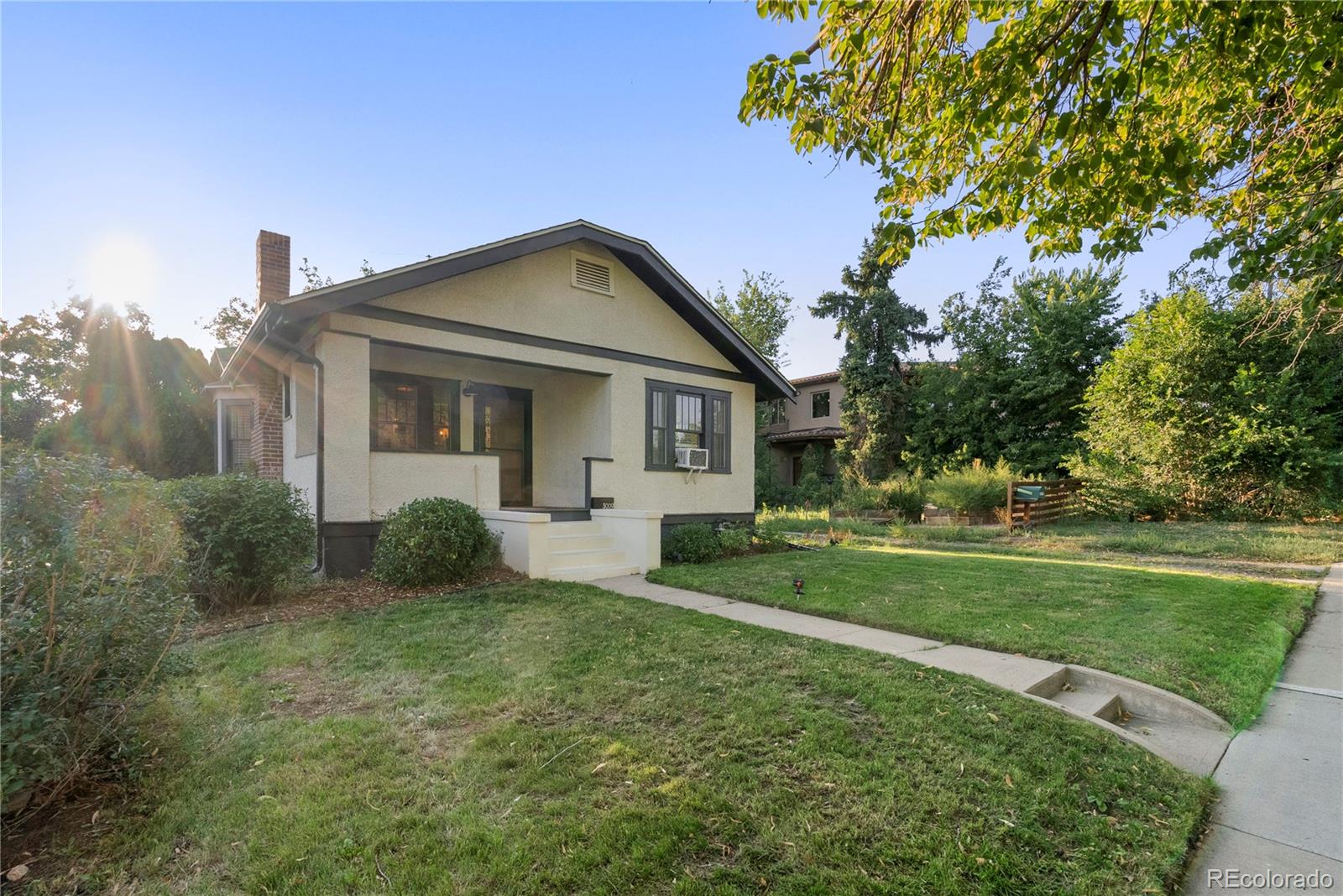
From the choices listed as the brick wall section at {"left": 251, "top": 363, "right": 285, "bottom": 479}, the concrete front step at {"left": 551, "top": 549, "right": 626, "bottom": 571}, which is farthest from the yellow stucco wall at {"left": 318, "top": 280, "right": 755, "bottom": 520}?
the brick wall section at {"left": 251, "top": 363, "right": 285, "bottom": 479}

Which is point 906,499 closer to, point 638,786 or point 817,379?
point 817,379

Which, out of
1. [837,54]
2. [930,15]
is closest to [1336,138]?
[930,15]

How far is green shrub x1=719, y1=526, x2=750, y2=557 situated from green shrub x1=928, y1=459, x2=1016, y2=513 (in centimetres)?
872

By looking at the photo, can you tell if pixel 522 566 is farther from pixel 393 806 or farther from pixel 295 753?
pixel 393 806

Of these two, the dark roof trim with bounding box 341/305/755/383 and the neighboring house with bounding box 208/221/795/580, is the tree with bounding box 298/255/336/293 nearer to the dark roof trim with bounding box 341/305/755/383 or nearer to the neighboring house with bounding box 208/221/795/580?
the neighboring house with bounding box 208/221/795/580

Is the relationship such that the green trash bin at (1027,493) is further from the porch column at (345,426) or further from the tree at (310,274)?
the tree at (310,274)

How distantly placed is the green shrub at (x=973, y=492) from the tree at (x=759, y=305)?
14.3m

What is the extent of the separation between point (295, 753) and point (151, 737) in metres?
0.70

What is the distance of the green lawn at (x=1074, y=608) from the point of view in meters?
4.49

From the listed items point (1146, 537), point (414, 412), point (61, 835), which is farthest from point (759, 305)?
point (61, 835)

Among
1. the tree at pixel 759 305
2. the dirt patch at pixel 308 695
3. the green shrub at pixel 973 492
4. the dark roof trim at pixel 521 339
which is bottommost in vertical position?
the dirt patch at pixel 308 695

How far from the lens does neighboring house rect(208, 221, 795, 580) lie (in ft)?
25.7

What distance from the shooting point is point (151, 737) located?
120 inches
